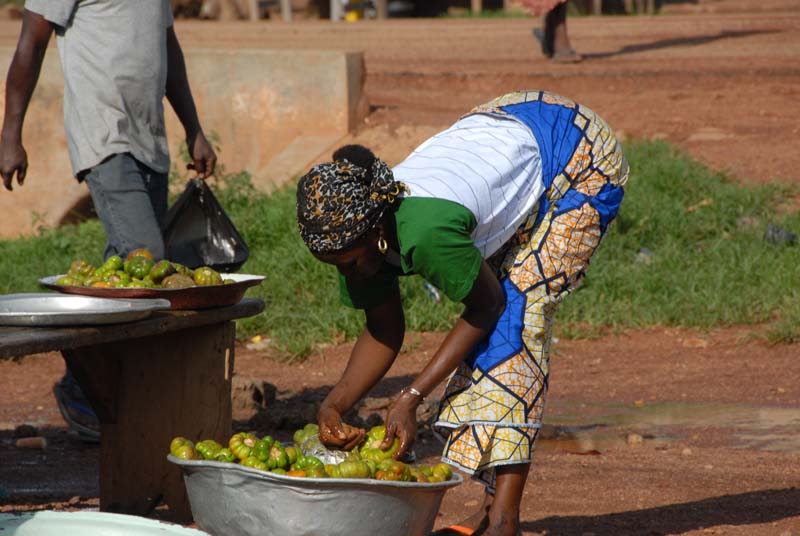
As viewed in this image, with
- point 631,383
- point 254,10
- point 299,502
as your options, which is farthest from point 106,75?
point 254,10

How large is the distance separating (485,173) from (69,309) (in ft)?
4.38

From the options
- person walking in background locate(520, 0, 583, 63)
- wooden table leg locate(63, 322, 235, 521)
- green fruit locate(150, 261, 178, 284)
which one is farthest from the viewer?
person walking in background locate(520, 0, 583, 63)

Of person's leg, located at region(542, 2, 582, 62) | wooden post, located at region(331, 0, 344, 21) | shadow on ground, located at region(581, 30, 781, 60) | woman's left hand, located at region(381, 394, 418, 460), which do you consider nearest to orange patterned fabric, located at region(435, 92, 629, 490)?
woman's left hand, located at region(381, 394, 418, 460)

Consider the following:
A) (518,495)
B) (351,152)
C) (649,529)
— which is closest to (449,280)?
(351,152)

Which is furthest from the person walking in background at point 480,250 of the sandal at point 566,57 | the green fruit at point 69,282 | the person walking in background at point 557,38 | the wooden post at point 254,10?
the wooden post at point 254,10

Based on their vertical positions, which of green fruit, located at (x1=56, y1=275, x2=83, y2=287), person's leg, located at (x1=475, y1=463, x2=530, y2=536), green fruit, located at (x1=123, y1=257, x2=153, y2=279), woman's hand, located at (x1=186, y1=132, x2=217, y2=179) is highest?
woman's hand, located at (x1=186, y1=132, x2=217, y2=179)

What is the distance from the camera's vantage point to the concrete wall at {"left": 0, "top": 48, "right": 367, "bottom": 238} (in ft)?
32.1

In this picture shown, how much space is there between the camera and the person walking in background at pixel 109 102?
4.94 metres

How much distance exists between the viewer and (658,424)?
232 inches

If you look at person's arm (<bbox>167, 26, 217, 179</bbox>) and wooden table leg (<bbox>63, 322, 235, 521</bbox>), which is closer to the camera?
wooden table leg (<bbox>63, 322, 235, 521</bbox>)

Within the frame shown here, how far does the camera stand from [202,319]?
4.15 meters

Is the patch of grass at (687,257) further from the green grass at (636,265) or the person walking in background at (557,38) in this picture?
the person walking in background at (557,38)

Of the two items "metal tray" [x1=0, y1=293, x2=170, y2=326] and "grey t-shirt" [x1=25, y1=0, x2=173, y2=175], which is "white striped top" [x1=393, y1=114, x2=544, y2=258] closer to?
"metal tray" [x1=0, y1=293, x2=170, y2=326]

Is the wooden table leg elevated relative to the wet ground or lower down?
elevated
